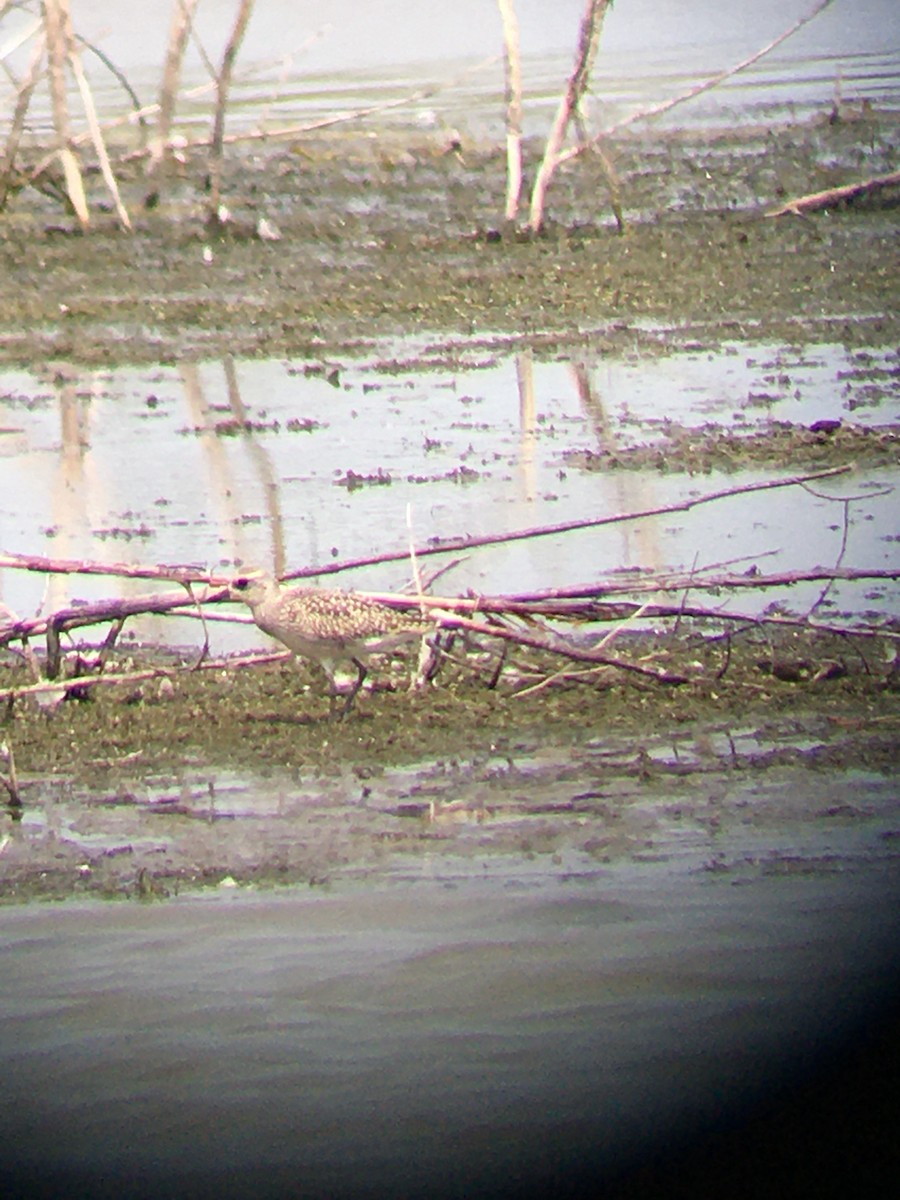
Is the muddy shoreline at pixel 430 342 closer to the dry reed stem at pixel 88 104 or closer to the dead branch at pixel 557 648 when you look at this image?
the dead branch at pixel 557 648

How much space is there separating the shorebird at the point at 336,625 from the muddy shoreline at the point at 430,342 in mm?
186

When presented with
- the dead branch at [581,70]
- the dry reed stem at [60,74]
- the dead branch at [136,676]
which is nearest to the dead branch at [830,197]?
the dead branch at [581,70]

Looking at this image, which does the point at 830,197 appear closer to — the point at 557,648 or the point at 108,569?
the point at 557,648

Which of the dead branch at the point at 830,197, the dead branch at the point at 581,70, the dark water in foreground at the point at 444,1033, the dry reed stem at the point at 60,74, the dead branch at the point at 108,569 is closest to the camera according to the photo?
the dark water in foreground at the point at 444,1033

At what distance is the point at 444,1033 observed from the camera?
466 centimetres

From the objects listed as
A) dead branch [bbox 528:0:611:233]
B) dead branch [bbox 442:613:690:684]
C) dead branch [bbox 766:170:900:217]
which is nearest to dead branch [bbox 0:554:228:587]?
dead branch [bbox 442:613:690:684]

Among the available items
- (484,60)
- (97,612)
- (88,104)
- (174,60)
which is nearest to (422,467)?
(97,612)

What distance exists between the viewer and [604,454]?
10.2m

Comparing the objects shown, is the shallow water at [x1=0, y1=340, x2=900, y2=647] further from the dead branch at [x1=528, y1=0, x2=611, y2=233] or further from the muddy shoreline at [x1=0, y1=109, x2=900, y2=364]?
the dead branch at [x1=528, y1=0, x2=611, y2=233]

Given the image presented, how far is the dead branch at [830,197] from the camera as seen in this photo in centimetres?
1673

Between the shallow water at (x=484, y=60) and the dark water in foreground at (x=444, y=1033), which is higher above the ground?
the dark water in foreground at (x=444, y=1033)

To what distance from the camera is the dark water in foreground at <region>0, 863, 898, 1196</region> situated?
4.14 metres

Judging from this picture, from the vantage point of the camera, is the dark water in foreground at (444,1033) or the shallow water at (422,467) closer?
the dark water in foreground at (444,1033)

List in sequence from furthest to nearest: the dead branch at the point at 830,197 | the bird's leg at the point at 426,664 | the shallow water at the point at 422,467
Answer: the dead branch at the point at 830,197, the shallow water at the point at 422,467, the bird's leg at the point at 426,664
